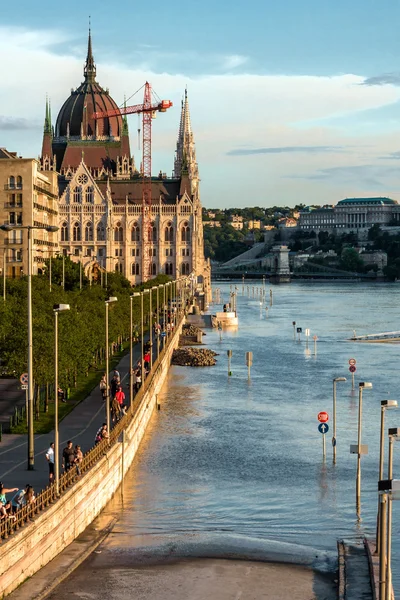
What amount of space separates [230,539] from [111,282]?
10185cm

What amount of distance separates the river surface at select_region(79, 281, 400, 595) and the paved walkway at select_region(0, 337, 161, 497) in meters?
2.49

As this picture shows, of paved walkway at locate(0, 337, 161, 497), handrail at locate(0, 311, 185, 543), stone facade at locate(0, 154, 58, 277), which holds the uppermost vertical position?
stone facade at locate(0, 154, 58, 277)

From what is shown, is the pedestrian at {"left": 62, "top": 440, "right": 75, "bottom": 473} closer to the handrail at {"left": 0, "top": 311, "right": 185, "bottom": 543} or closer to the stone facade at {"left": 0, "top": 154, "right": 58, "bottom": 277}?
the handrail at {"left": 0, "top": 311, "right": 185, "bottom": 543}

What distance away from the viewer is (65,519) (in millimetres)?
33938

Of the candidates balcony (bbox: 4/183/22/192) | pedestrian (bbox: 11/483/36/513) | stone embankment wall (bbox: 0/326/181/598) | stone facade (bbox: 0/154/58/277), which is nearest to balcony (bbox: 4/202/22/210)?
stone facade (bbox: 0/154/58/277)

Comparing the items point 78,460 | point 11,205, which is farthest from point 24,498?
point 11,205

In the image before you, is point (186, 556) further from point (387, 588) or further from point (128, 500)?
point (387, 588)

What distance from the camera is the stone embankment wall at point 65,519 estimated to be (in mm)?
28797

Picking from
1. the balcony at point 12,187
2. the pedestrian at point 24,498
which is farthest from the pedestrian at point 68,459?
the balcony at point 12,187

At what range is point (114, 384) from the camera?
56.0 m

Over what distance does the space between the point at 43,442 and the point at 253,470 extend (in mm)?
9116

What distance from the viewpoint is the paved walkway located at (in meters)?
38.8

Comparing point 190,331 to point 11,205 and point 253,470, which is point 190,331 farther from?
point 253,470

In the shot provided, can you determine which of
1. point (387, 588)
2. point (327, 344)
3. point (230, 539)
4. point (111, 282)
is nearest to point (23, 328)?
point (230, 539)
